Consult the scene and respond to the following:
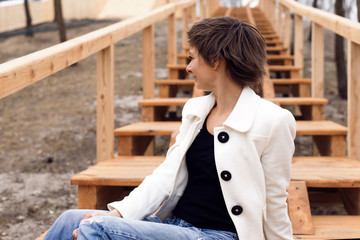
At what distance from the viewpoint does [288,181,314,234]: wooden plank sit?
215 centimetres

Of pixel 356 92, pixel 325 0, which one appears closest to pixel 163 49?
pixel 325 0

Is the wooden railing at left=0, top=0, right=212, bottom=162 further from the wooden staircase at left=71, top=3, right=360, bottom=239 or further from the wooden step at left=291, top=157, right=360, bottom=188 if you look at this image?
Result: the wooden step at left=291, top=157, right=360, bottom=188

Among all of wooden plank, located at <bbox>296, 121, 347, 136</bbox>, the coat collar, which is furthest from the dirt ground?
the coat collar

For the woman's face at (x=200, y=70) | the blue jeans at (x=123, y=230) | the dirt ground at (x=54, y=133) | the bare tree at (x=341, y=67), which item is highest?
the woman's face at (x=200, y=70)

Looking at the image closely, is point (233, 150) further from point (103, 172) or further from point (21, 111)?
point (21, 111)

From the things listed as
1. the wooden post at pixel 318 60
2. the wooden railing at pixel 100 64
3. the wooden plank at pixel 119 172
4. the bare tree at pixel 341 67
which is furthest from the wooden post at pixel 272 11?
the wooden plank at pixel 119 172

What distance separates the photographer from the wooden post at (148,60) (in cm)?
402

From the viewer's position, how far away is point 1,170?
206 inches

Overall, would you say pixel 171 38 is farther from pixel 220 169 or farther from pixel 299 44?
pixel 220 169

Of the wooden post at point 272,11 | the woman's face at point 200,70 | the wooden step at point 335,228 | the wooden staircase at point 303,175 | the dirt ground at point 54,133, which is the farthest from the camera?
the wooden post at point 272,11

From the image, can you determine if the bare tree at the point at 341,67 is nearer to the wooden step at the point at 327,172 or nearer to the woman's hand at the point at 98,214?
the wooden step at the point at 327,172

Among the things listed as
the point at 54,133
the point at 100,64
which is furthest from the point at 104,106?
the point at 54,133

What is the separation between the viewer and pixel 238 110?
1.61 metres

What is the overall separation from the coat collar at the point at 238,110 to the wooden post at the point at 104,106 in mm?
1196
